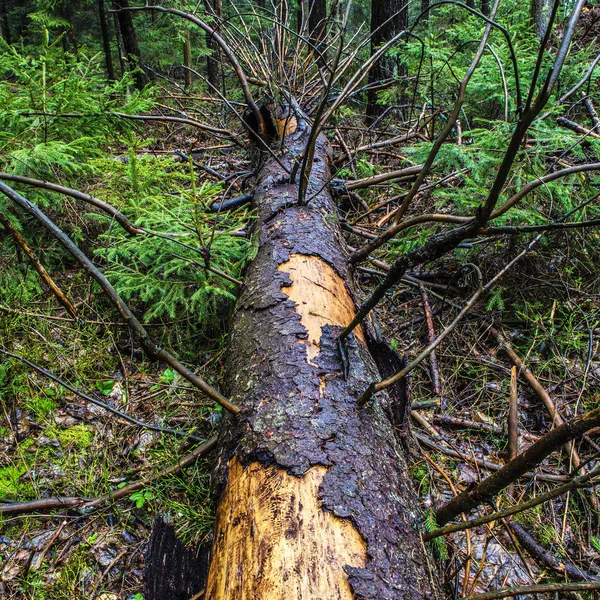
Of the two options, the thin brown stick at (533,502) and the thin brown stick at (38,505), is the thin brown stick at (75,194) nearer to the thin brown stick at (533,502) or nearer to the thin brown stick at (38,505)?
the thin brown stick at (38,505)

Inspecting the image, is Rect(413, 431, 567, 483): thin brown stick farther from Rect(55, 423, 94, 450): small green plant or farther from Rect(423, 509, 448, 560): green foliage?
Rect(55, 423, 94, 450): small green plant

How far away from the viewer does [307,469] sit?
4.05 ft

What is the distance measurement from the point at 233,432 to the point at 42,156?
7.78 feet

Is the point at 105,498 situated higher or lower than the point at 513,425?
lower

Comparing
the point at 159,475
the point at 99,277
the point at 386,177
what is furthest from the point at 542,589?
the point at 386,177

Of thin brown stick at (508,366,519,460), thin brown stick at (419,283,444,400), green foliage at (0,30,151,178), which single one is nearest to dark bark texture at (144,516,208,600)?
thin brown stick at (508,366,519,460)

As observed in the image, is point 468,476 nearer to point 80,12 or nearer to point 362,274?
point 362,274

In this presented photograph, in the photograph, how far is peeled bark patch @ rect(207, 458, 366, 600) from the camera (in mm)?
1021

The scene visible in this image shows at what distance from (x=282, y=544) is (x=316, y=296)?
3.62ft

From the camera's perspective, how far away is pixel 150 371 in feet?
8.29

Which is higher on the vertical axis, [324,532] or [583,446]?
[324,532]

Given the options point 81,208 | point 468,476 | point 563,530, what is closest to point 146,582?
point 468,476

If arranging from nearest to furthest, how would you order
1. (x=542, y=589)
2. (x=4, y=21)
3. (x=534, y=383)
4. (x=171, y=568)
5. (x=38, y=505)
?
(x=542, y=589), (x=171, y=568), (x=38, y=505), (x=534, y=383), (x=4, y=21)

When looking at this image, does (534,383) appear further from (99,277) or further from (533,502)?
(99,277)
